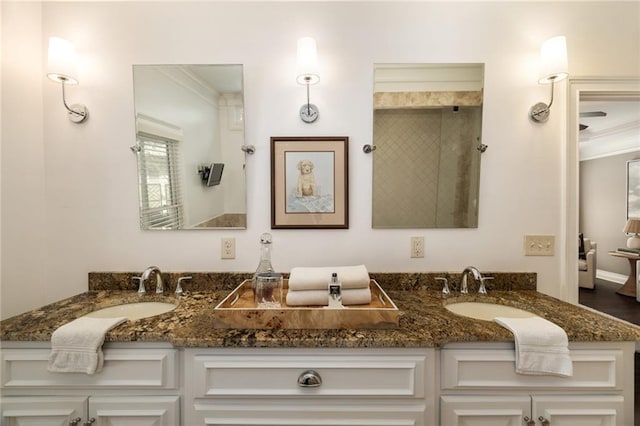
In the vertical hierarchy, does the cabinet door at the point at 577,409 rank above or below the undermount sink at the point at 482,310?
below

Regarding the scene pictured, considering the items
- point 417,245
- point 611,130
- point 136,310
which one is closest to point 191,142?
point 136,310

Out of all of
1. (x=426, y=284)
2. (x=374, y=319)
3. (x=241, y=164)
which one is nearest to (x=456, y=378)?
(x=374, y=319)

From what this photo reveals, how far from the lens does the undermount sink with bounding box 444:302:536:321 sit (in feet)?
4.31

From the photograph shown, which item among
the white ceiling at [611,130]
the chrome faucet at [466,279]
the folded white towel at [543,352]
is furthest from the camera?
the white ceiling at [611,130]

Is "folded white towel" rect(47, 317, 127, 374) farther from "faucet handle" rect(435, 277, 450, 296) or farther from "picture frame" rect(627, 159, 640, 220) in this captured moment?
"picture frame" rect(627, 159, 640, 220)

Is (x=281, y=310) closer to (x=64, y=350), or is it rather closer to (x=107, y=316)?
(x=64, y=350)

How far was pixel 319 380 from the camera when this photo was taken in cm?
97

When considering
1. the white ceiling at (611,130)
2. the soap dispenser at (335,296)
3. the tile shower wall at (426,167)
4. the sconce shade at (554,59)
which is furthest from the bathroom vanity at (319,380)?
the white ceiling at (611,130)

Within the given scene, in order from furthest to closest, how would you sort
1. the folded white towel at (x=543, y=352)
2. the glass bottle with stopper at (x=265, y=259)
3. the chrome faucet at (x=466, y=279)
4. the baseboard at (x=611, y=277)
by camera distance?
the baseboard at (x=611, y=277) < the chrome faucet at (x=466, y=279) < the glass bottle with stopper at (x=265, y=259) < the folded white towel at (x=543, y=352)

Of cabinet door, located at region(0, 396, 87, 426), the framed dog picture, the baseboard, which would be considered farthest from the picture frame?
cabinet door, located at region(0, 396, 87, 426)

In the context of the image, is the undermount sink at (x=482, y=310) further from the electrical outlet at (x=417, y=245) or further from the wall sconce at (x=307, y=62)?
the wall sconce at (x=307, y=62)

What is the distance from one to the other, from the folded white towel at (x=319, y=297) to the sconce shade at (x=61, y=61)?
1553mm

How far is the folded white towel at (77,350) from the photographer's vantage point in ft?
3.15

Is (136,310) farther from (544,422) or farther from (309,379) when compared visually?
(544,422)
